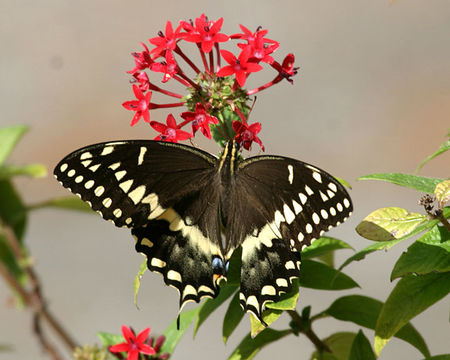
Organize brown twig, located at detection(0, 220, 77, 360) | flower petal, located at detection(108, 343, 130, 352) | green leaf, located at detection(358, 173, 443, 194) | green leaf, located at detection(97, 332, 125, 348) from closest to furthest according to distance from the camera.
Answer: green leaf, located at detection(358, 173, 443, 194), flower petal, located at detection(108, 343, 130, 352), green leaf, located at detection(97, 332, 125, 348), brown twig, located at detection(0, 220, 77, 360)

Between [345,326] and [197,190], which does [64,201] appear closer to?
[197,190]

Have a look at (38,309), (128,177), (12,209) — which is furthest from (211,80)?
(12,209)

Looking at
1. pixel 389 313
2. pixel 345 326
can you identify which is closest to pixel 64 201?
pixel 389 313

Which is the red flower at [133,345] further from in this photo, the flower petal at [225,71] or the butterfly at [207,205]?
the flower petal at [225,71]

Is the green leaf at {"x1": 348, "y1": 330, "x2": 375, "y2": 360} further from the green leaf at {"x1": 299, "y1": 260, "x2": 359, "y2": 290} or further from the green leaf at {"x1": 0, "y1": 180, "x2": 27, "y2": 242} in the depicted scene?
the green leaf at {"x1": 0, "y1": 180, "x2": 27, "y2": 242}

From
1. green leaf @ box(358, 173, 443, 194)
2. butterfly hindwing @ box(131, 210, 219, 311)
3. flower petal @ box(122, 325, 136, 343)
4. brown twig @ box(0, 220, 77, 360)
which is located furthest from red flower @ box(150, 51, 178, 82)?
brown twig @ box(0, 220, 77, 360)

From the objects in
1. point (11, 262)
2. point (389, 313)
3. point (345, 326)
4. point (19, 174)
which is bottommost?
point (345, 326)
